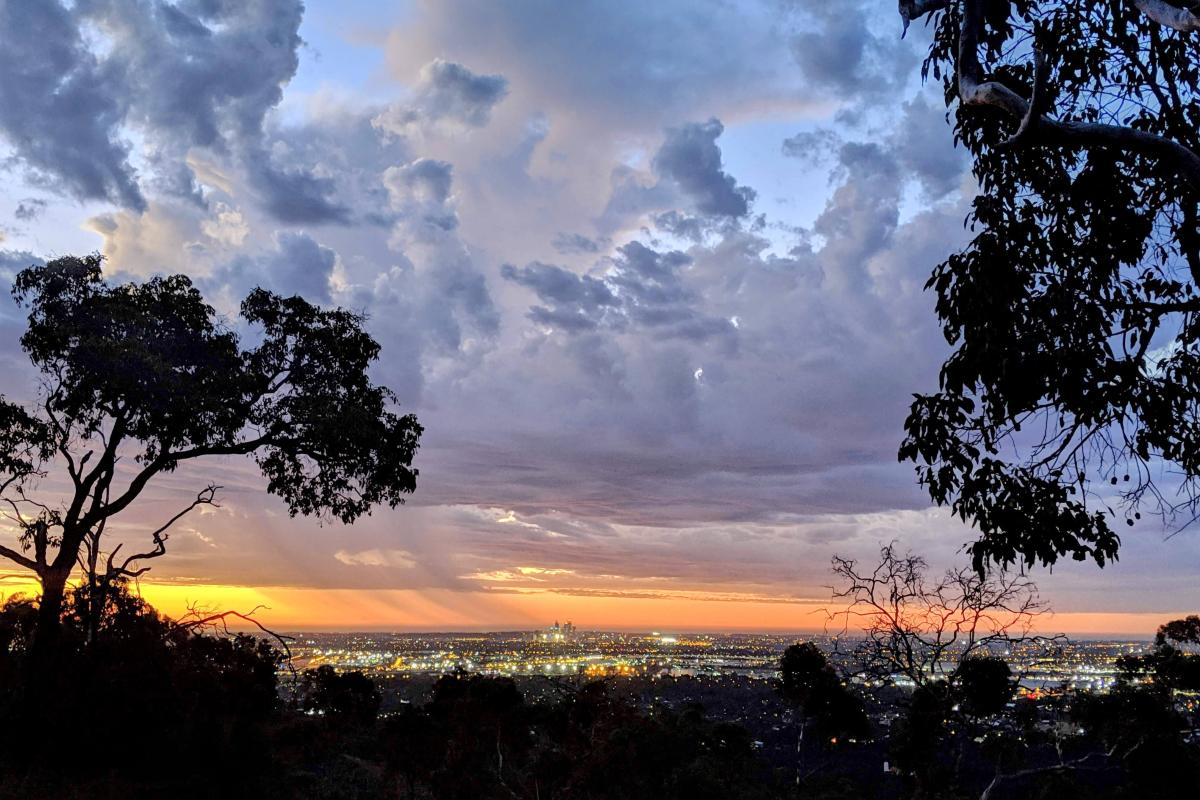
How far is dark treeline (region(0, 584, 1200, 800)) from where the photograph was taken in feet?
43.7

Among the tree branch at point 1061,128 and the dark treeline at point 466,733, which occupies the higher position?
the tree branch at point 1061,128

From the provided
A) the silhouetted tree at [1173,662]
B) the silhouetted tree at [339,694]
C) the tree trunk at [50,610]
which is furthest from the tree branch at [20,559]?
the silhouetted tree at [1173,662]

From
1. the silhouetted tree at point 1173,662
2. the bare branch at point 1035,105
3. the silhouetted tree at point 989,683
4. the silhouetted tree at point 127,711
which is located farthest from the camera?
the silhouetted tree at point 1173,662

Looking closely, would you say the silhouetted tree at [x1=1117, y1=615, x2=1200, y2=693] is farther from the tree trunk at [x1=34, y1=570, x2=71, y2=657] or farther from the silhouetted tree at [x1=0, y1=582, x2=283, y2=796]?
the tree trunk at [x1=34, y1=570, x2=71, y2=657]

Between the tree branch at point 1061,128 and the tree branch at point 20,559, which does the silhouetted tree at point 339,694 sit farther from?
the tree branch at point 1061,128

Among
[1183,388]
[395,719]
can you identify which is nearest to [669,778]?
[395,719]

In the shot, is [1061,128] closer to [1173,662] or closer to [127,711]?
[127,711]

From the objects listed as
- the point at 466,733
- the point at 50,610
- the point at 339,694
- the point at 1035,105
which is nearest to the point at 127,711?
the point at 50,610

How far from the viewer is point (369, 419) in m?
17.5

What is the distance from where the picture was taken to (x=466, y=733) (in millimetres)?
30281

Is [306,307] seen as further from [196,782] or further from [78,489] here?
[196,782]

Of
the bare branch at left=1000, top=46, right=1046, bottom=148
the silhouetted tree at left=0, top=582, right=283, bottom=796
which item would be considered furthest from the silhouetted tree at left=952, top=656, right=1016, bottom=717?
the bare branch at left=1000, top=46, right=1046, bottom=148

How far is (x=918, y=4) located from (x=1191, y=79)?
11.0 ft

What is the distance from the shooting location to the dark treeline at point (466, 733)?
1332 centimetres
